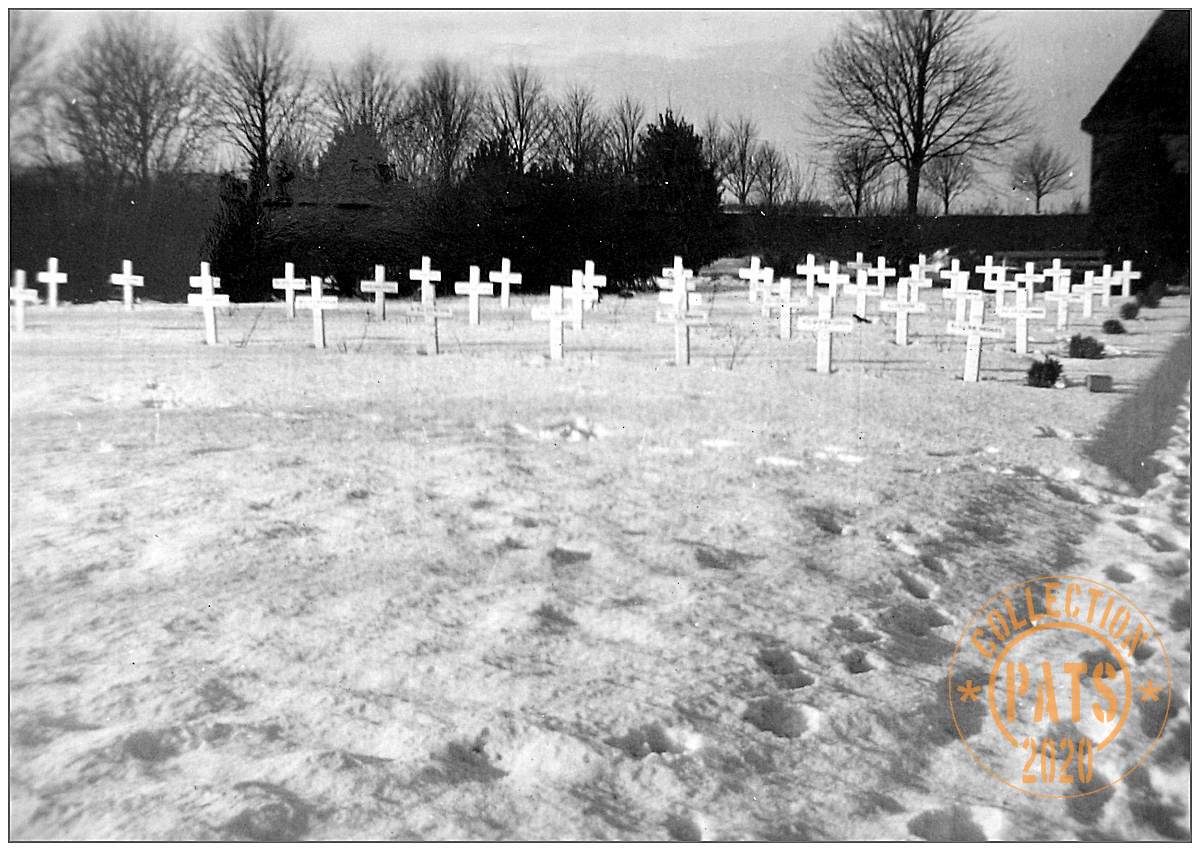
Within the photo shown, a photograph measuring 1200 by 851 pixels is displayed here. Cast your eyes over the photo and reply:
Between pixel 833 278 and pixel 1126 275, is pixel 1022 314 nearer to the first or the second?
pixel 833 278

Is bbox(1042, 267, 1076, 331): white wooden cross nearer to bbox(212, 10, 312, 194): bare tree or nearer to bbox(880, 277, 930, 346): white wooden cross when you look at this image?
bbox(880, 277, 930, 346): white wooden cross

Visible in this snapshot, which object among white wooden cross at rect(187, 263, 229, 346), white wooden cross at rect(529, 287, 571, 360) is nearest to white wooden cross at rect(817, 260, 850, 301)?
white wooden cross at rect(529, 287, 571, 360)

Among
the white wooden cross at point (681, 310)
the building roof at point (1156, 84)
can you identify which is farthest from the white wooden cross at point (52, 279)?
the building roof at point (1156, 84)

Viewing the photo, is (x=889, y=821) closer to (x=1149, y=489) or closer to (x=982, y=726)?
(x=982, y=726)

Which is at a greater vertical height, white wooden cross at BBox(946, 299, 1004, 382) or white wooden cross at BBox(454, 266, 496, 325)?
white wooden cross at BBox(454, 266, 496, 325)

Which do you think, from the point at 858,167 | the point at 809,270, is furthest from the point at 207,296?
the point at 809,270

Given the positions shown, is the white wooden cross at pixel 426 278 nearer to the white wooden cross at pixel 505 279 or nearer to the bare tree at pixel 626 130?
the white wooden cross at pixel 505 279

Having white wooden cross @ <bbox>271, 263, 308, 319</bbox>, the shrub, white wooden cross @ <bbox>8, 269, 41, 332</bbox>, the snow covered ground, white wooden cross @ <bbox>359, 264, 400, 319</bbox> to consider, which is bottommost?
the snow covered ground
